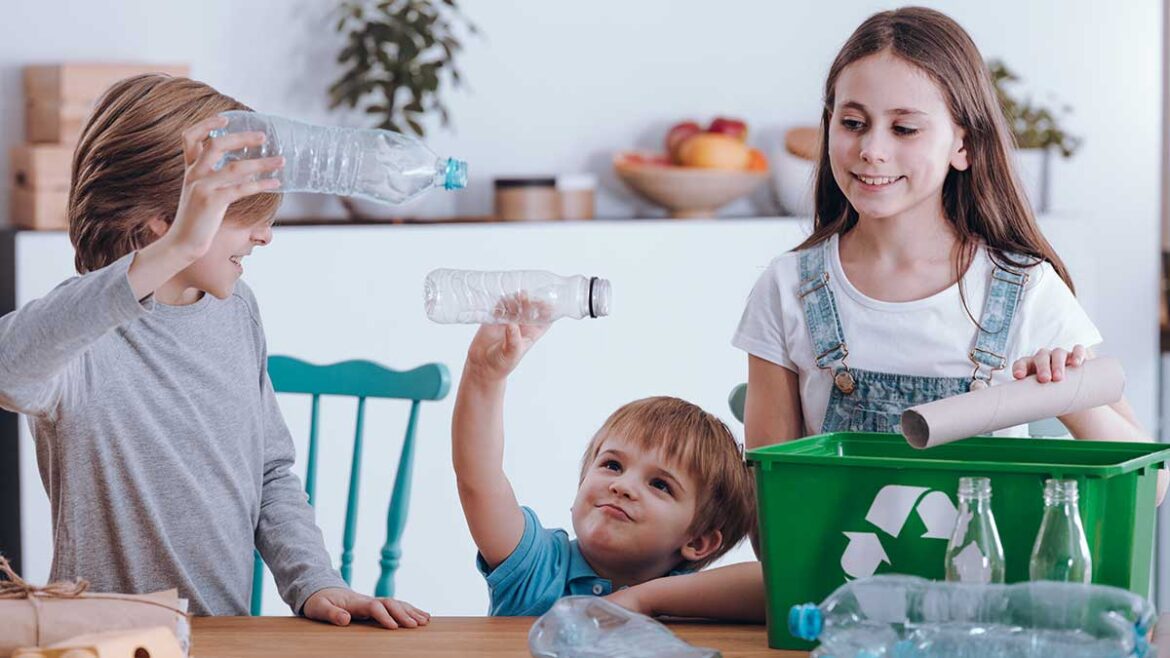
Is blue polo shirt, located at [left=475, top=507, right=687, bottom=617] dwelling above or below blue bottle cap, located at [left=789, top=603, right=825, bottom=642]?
→ below

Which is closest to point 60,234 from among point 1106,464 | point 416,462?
point 416,462

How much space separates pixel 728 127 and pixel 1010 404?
215 centimetres

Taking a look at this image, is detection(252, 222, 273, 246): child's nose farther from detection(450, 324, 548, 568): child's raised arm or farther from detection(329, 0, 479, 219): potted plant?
detection(329, 0, 479, 219): potted plant

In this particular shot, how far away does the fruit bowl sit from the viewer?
3219mm

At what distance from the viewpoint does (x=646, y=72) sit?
339cm

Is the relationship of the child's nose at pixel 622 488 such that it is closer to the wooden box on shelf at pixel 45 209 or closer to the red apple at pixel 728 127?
the wooden box on shelf at pixel 45 209

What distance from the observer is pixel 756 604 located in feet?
4.41

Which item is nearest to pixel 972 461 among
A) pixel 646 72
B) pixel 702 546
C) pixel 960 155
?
pixel 702 546

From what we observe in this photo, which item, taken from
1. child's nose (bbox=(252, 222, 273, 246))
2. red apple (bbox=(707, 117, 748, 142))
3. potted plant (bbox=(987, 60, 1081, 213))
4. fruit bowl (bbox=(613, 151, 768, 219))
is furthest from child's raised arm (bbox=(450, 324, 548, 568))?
potted plant (bbox=(987, 60, 1081, 213))

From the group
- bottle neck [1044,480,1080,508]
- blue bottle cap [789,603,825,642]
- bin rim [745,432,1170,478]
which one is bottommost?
blue bottle cap [789,603,825,642]

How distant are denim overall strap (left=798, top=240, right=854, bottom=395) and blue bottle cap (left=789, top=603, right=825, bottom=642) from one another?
0.53 meters

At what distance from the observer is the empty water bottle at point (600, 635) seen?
117cm

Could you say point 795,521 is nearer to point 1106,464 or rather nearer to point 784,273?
point 1106,464

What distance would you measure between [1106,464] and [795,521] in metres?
0.27
